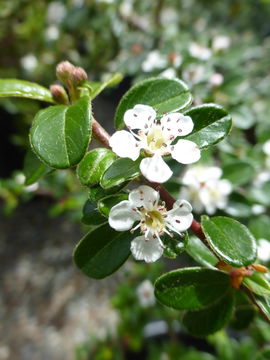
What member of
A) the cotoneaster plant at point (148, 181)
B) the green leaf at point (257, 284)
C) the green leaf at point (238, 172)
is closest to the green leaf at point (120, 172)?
the cotoneaster plant at point (148, 181)

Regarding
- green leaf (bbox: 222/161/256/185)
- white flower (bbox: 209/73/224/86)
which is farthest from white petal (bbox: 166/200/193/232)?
white flower (bbox: 209/73/224/86)

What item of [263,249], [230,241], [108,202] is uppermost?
[108,202]

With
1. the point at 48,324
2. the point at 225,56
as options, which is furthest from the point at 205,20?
the point at 48,324

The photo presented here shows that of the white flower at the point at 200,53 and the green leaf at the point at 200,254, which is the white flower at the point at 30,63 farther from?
the green leaf at the point at 200,254

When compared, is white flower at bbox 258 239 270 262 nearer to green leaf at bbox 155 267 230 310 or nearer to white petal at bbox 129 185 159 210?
green leaf at bbox 155 267 230 310

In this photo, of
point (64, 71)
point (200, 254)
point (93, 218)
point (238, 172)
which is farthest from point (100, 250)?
point (238, 172)

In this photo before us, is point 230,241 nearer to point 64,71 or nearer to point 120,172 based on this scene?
point 120,172
